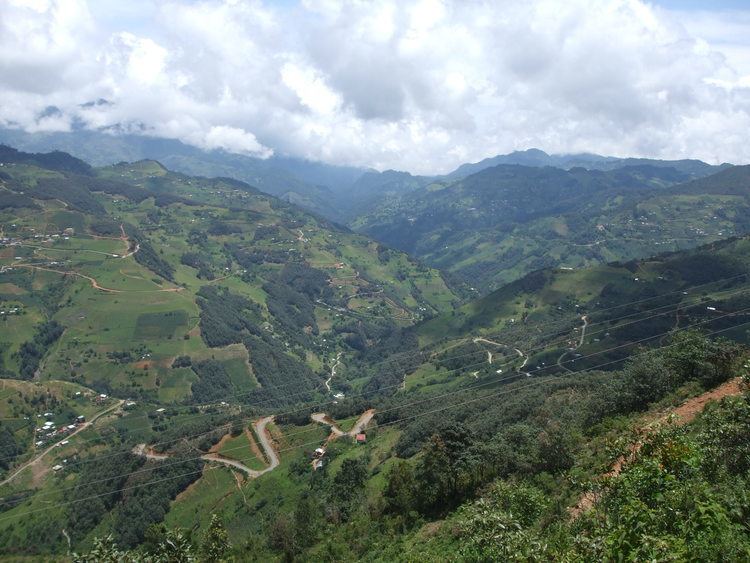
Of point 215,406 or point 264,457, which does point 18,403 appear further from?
point 264,457

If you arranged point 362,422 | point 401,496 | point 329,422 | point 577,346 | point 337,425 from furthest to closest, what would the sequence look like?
point 577,346 → point 329,422 → point 337,425 → point 362,422 → point 401,496

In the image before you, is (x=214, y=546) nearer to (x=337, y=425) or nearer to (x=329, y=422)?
(x=337, y=425)

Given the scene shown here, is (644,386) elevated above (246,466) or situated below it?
above

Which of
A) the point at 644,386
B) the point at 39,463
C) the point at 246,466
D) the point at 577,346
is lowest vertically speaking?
the point at 39,463

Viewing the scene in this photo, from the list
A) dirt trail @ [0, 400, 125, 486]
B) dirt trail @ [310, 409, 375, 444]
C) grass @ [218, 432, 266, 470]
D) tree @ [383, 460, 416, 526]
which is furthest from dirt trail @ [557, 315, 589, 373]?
dirt trail @ [0, 400, 125, 486]

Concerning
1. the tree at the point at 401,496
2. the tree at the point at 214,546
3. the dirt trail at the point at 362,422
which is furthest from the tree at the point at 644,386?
the dirt trail at the point at 362,422

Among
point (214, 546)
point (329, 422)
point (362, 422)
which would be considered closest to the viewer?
point (214, 546)

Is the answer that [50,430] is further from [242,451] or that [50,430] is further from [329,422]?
[329,422]

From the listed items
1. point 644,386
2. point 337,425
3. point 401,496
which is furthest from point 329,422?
point 644,386

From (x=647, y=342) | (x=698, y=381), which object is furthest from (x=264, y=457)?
(x=647, y=342)

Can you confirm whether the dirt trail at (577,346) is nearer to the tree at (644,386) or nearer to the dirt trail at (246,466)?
the dirt trail at (246,466)

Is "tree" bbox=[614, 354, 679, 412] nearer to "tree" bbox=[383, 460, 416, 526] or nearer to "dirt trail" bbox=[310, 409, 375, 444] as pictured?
"tree" bbox=[383, 460, 416, 526]

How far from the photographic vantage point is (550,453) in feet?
145

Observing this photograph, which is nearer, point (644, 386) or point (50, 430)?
point (644, 386)
